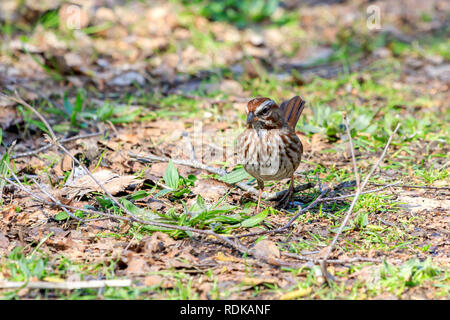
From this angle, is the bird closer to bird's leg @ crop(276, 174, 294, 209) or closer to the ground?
bird's leg @ crop(276, 174, 294, 209)

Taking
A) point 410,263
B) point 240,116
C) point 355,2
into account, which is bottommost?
point 410,263

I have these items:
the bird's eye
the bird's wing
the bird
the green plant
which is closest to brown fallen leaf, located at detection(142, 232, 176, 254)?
the bird

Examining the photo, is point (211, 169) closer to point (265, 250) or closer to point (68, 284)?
point (265, 250)

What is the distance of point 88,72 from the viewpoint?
7.17m

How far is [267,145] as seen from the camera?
421 cm

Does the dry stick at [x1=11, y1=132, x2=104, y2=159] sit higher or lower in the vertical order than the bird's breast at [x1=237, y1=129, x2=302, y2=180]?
higher

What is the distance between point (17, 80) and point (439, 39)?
6475 millimetres

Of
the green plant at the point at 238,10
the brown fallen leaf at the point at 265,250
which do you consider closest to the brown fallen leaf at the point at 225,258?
the brown fallen leaf at the point at 265,250

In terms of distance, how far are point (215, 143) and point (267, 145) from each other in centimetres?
140

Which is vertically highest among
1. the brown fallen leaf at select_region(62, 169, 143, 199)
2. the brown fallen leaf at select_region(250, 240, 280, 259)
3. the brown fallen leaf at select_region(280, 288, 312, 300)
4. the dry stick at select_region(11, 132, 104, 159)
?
the dry stick at select_region(11, 132, 104, 159)

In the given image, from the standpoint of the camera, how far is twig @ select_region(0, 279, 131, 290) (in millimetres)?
3164

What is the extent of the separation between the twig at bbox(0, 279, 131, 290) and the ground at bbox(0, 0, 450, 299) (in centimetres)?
4

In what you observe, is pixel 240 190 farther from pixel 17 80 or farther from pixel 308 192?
pixel 17 80
